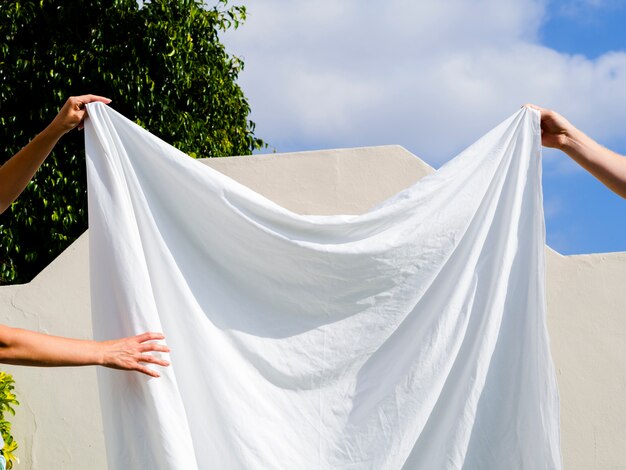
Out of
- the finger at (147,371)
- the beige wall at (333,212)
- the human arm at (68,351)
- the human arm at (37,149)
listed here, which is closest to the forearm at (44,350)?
the human arm at (68,351)

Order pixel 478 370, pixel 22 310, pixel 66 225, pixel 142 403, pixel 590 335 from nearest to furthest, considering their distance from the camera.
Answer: pixel 142 403
pixel 478 370
pixel 590 335
pixel 22 310
pixel 66 225

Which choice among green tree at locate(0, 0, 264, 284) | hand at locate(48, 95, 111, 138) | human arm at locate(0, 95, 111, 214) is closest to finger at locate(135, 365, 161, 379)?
human arm at locate(0, 95, 111, 214)

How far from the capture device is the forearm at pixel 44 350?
2.47 metres

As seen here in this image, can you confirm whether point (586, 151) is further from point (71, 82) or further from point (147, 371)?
point (71, 82)

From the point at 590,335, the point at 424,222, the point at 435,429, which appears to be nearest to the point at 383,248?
the point at 424,222

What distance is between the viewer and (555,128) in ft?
9.81

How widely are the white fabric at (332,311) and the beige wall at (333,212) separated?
1.14m

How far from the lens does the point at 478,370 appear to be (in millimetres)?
2805

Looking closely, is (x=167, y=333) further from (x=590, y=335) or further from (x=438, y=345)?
(x=590, y=335)

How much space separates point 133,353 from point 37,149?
2.89 feet

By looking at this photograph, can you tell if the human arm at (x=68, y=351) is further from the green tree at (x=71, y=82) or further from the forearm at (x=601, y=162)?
the green tree at (x=71, y=82)

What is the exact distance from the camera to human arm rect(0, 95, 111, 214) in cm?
292

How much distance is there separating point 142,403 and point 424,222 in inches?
44.7

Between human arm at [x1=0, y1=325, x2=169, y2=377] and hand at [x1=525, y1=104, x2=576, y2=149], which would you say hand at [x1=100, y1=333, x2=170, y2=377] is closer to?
human arm at [x1=0, y1=325, x2=169, y2=377]
